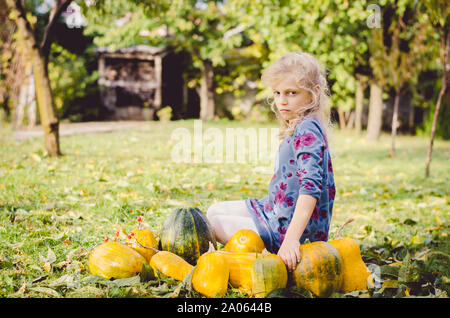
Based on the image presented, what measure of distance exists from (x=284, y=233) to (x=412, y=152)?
906 cm

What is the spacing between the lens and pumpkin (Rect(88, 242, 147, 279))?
216 cm

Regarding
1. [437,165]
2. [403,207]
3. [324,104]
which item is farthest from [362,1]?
[324,104]

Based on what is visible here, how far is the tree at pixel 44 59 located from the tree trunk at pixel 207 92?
11.7m

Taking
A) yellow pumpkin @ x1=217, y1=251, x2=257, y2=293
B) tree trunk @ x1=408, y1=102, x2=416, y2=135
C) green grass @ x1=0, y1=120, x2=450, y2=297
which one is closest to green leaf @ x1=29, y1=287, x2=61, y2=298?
green grass @ x1=0, y1=120, x2=450, y2=297

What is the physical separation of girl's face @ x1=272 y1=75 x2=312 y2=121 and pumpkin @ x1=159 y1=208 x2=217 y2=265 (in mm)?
825

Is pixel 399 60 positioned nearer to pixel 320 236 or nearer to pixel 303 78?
pixel 303 78

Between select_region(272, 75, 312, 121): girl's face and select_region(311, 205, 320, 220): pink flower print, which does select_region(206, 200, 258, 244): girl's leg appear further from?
select_region(272, 75, 312, 121): girl's face

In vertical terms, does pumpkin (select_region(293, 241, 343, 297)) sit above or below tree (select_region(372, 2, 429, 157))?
below

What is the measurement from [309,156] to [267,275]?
0.68 metres

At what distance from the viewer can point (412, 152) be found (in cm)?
1033

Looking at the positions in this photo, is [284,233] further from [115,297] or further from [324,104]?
[115,297]

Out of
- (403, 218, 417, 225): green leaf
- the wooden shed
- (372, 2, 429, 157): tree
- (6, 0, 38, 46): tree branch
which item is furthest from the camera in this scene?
the wooden shed

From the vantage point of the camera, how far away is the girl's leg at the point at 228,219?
8.53ft

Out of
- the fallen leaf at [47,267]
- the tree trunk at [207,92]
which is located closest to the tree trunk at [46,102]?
the fallen leaf at [47,267]
